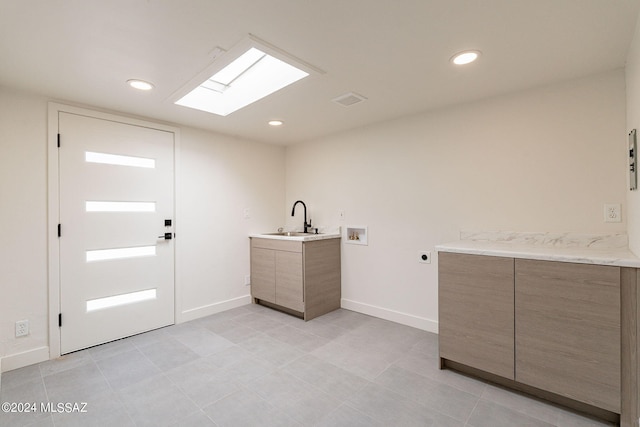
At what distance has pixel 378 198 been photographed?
3.32m

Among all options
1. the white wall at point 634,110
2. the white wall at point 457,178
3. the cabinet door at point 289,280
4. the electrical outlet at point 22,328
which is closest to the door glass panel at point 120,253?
the electrical outlet at point 22,328

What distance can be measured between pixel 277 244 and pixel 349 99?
1.88m

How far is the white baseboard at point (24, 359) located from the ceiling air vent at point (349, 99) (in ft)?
11.0

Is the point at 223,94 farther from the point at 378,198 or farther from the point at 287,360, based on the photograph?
the point at 287,360

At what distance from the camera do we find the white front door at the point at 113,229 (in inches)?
101

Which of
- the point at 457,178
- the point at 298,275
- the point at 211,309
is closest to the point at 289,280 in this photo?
the point at 298,275

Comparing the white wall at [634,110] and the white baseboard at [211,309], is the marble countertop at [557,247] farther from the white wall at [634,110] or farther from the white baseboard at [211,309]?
the white baseboard at [211,309]

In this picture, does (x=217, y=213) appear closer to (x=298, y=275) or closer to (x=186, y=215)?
(x=186, y=215)

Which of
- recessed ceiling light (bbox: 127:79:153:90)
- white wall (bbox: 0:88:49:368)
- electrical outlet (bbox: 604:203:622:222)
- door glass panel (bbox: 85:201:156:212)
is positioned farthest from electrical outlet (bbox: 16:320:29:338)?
electrical outlet (bbox: 604:203:622:222)

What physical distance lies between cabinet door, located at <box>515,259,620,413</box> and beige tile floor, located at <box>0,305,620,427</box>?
20 cm

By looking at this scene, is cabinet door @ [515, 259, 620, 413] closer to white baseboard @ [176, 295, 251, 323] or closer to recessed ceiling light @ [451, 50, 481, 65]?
recessed ceiling light @ [451, 50, 481, 65]

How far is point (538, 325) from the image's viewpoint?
5.89 feet

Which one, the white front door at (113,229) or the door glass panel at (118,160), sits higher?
the door glass panel at (118,160)

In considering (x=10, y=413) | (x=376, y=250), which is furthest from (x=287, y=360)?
(x=10, y=413)
